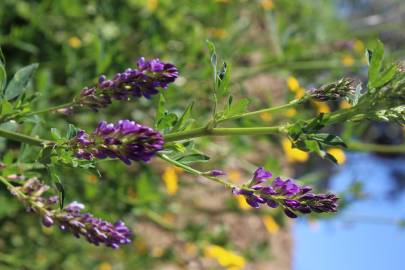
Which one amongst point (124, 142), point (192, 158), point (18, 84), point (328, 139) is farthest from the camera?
point (18, 84)

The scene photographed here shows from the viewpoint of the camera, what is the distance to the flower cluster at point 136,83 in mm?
1086

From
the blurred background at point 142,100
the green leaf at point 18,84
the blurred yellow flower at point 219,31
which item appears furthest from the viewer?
the blurred yellow flower at point 219,31

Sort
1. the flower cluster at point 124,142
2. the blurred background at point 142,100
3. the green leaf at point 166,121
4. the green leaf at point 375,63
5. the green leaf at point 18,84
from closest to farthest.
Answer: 1. the flower cluster at point 124,142
2. the green leaf at point 375,63
3. the green leaf at point 166,121
4. the green leaf at point 18,84
5. the blurred background at point 142,100

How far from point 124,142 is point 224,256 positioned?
112 inches

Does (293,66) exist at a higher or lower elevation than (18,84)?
higher

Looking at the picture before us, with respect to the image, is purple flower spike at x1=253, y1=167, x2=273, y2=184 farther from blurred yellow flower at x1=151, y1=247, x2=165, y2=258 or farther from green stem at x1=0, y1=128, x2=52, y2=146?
blurred yellow flower at x1=151, y1=247, x2=165, y2=258

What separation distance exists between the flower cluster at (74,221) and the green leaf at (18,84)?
233 millimetres

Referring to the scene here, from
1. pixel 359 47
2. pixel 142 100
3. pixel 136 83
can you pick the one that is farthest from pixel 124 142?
pixel 359 47

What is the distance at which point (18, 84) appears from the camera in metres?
1.40

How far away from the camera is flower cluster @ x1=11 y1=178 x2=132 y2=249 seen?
3.61 feet

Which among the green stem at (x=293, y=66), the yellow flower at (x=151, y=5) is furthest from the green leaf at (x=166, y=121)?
the yellow flower at (x=151, y=5)

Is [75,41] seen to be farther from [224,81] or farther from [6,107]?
[224,81]

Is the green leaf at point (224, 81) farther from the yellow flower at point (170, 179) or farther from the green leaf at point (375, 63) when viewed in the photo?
the yellow flower at point (170, 179)

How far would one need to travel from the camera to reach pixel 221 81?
1122mm
